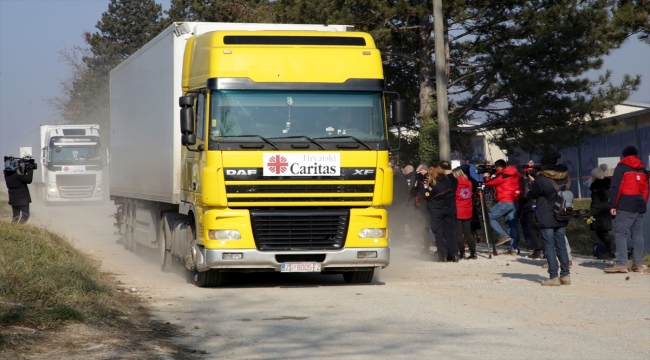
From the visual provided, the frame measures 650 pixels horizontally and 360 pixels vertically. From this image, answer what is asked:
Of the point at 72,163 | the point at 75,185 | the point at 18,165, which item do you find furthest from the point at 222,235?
the point at 75,185

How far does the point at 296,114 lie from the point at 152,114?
14.4ft

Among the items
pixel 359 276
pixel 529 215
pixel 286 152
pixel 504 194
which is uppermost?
pixel 286 152

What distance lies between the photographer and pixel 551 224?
513 inches

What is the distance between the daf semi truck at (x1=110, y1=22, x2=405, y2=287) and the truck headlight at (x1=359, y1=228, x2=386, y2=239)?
1cm

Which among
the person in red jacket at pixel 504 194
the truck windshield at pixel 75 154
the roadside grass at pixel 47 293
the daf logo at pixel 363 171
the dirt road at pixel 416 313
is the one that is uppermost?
the truck windshield at pixel 75 154

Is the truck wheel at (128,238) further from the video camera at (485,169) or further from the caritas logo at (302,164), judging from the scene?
the caritas logo at (302,164)

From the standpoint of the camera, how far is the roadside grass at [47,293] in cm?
871

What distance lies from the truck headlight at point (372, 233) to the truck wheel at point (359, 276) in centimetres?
89

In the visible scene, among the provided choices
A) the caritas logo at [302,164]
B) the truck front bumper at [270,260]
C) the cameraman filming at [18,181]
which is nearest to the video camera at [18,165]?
the cameraman filming at [18,181]

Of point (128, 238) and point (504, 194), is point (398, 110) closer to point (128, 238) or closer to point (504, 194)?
point (504, 194)

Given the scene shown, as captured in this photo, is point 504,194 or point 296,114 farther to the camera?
point 504,194

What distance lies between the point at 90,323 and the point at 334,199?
450 cm

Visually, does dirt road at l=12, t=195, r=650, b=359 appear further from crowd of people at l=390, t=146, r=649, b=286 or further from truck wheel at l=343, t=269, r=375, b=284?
crowd of people at l=390, t=146, r=649, b=286

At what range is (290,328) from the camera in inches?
375
